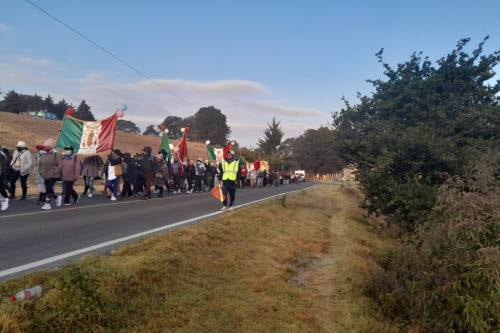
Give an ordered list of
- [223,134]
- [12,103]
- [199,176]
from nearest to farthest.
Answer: [199,176]
[12,103]
[223,134]

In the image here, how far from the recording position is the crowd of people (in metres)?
13.5

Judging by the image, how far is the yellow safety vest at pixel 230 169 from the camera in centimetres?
1348

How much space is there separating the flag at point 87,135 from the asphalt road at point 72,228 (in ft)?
9.75

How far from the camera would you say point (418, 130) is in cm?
1321

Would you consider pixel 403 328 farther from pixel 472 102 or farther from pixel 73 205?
pixel 472 102

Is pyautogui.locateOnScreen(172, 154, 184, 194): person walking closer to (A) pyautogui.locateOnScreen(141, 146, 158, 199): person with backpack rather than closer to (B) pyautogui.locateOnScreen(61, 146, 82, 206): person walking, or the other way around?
(A) pyautogui.locateOnScreen(141, 146, 158, 199): person with backpack

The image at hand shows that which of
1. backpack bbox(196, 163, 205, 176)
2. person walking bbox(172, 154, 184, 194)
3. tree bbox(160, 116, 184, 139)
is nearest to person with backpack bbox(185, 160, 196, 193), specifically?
backpack bbox(196, 163, 205, 176)

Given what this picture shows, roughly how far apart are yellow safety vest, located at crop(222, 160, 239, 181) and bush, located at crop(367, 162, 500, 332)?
7.22m

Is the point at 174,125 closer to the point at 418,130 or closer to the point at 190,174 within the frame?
the point at 190,174

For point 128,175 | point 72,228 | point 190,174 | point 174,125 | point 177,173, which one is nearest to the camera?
point 72,228

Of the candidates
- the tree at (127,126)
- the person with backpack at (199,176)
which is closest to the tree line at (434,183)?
the person with backpack at (199,176)

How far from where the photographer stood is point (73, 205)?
14219 millimetres

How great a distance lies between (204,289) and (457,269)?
3038mm

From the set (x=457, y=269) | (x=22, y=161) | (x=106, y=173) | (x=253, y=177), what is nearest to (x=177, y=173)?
(x=106, y=173)
